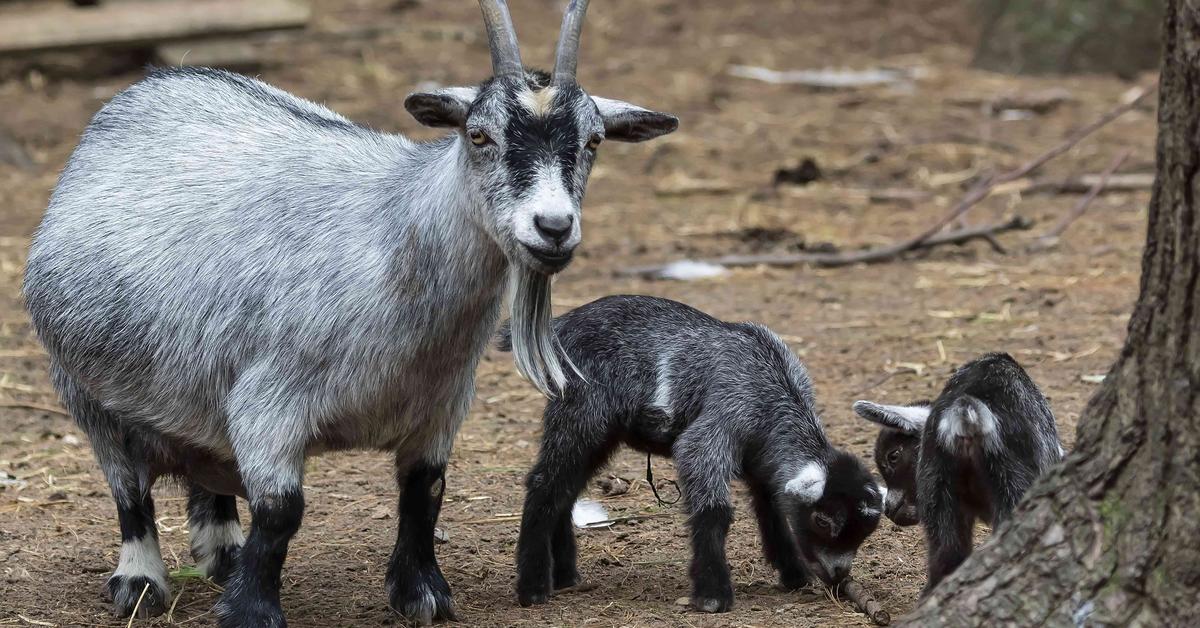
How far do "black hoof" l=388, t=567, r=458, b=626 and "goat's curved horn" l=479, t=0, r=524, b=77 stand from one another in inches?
58.1

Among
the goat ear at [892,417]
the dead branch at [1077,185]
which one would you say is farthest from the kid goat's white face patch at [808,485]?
the dead branch at [1077,185]

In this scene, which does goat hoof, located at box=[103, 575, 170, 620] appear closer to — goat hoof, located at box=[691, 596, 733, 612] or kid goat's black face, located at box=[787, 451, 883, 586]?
goat hoof, located at box=[691, 596, 733, 612]

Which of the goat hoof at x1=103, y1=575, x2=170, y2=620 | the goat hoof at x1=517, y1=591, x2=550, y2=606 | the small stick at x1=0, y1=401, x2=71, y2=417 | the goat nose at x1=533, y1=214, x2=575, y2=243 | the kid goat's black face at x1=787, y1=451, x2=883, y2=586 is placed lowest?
the small stick at x1=0, y1=401, x2=71, y2=417

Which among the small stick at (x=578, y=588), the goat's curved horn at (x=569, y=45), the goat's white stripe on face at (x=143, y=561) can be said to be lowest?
the goat's white stripe on face at (x=143, y=561)

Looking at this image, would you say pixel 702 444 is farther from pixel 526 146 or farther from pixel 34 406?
pixel 34 406

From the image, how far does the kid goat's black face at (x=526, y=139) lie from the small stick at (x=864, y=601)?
4.24ft

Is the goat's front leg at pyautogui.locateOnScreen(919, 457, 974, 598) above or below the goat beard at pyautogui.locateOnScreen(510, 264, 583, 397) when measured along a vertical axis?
below

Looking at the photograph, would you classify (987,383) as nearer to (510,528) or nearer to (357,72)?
(510,528)

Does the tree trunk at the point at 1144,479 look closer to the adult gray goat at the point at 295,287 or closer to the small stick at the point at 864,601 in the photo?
the small stick at the point at 864,601

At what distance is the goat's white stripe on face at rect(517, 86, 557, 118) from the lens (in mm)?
3963

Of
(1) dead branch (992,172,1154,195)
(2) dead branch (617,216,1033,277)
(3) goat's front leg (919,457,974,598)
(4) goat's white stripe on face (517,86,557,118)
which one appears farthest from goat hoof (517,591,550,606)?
(1) dead branch (992,172,1154,195)

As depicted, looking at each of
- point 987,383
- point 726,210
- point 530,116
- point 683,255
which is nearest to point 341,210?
point 530,116

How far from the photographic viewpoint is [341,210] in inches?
174

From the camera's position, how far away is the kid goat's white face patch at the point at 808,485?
→ 4539mm
